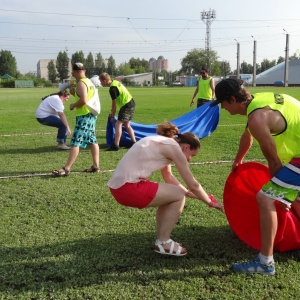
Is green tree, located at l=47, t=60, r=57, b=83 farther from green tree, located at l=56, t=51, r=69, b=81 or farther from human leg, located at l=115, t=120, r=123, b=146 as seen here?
human leg, located at l=115, t=120, r=123, b=146

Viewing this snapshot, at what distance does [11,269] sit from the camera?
3.30 meters

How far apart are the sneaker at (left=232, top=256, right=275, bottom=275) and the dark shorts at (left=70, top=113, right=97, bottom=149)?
12.4ft

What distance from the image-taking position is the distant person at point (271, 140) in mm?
2904

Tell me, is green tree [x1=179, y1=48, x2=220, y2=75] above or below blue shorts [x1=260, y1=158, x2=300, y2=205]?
above

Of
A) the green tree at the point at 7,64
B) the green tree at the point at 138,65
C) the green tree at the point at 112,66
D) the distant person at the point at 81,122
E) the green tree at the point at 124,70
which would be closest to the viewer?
the distant person at the point at 81,122

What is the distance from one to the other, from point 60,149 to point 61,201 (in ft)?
13.0

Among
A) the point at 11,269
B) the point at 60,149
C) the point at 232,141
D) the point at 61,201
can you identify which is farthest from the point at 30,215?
the point at 232,141

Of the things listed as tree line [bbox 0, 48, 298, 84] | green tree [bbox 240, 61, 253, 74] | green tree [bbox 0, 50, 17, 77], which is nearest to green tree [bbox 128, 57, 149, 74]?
tree line [bbox 0, 48, 298, 84]

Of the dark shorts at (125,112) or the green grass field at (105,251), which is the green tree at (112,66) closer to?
the dark shorts at (125,112)

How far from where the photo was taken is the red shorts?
10.9 feet

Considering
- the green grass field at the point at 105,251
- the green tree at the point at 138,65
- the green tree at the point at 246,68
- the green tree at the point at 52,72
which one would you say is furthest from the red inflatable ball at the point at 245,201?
the green tree at the point at 138,65

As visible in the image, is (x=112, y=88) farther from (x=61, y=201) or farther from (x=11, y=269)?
(x=11, y=269)

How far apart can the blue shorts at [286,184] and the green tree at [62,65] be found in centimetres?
12538

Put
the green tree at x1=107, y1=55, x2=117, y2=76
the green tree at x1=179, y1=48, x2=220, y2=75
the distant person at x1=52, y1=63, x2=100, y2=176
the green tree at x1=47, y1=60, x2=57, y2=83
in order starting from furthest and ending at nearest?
the green tree at x1=47, y1=60, x2=57, y2=83 < the green tree at x1=107, y1=55, x2=117, y2=76 < the green tree at x1=179, y1=48, x2=220, y2=75 < the distant person at x1=52, y1=63, x2=100, y2=176
